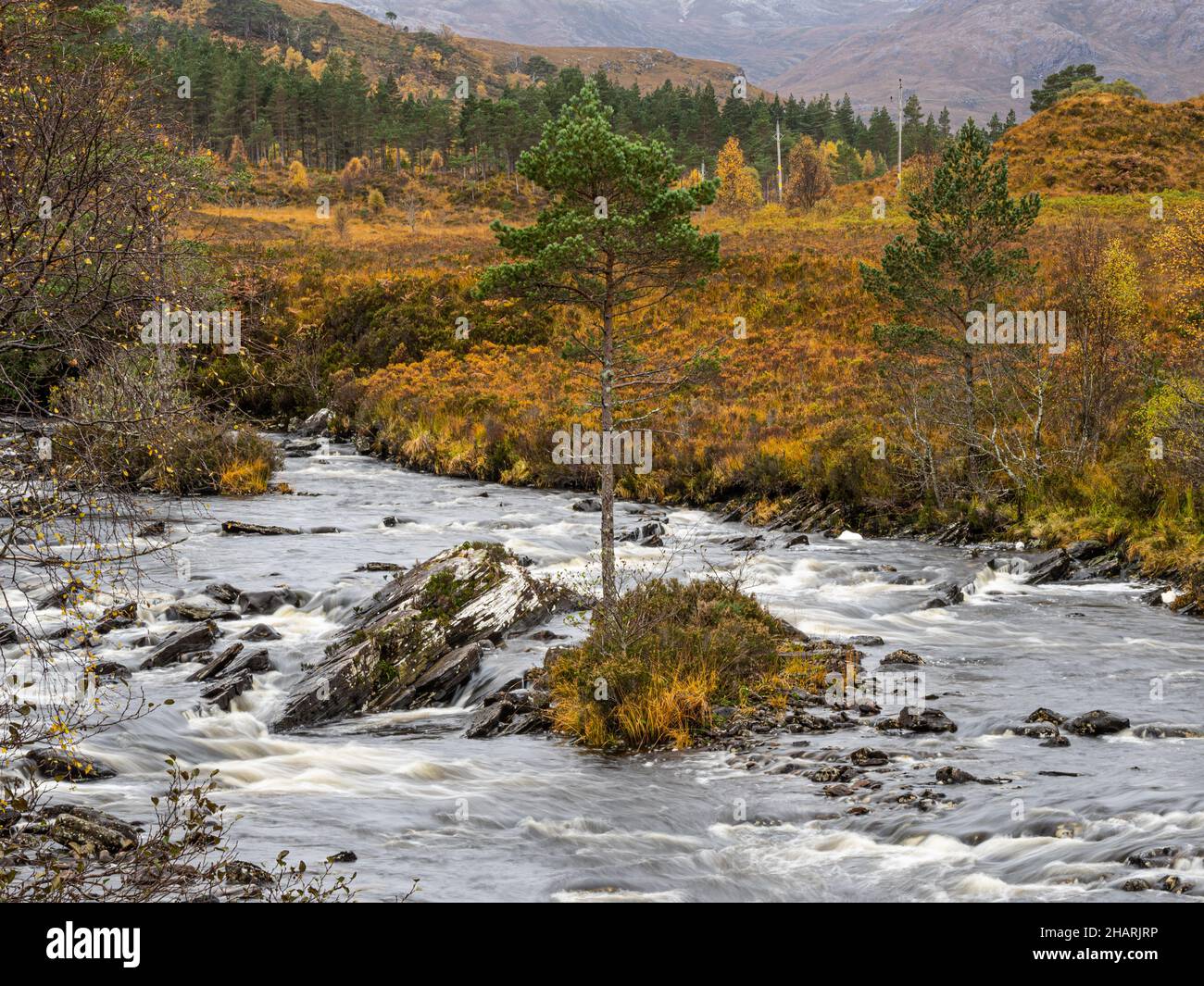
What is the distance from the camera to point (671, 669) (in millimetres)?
13586

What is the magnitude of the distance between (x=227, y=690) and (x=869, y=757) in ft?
27.8

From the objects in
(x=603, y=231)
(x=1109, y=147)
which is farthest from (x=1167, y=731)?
(x=1109, y=147)

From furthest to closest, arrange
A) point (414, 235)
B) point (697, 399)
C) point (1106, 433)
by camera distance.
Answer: point (414, 235)
point (697, 399)
point (1106, 433)

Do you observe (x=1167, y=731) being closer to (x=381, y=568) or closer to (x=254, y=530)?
(x=381, y=568)

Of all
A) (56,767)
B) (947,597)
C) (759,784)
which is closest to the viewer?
(56,767)

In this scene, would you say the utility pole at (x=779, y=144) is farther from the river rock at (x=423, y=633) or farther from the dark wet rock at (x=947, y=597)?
the river rock at (x=423, y=633)

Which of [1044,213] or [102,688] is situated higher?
[1044,213]

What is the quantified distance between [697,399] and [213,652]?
935 inches

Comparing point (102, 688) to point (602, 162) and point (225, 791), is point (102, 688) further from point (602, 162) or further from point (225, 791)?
point (602, 162)

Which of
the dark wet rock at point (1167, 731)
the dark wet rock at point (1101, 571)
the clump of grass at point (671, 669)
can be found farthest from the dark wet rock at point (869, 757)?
the dark wet rock at point (1101, 571)

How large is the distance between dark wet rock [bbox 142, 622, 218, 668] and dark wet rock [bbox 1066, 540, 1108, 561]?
16574mm

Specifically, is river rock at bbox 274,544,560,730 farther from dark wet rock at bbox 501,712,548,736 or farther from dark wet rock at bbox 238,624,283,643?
dark wet rock at bbox 501,712,548,736
